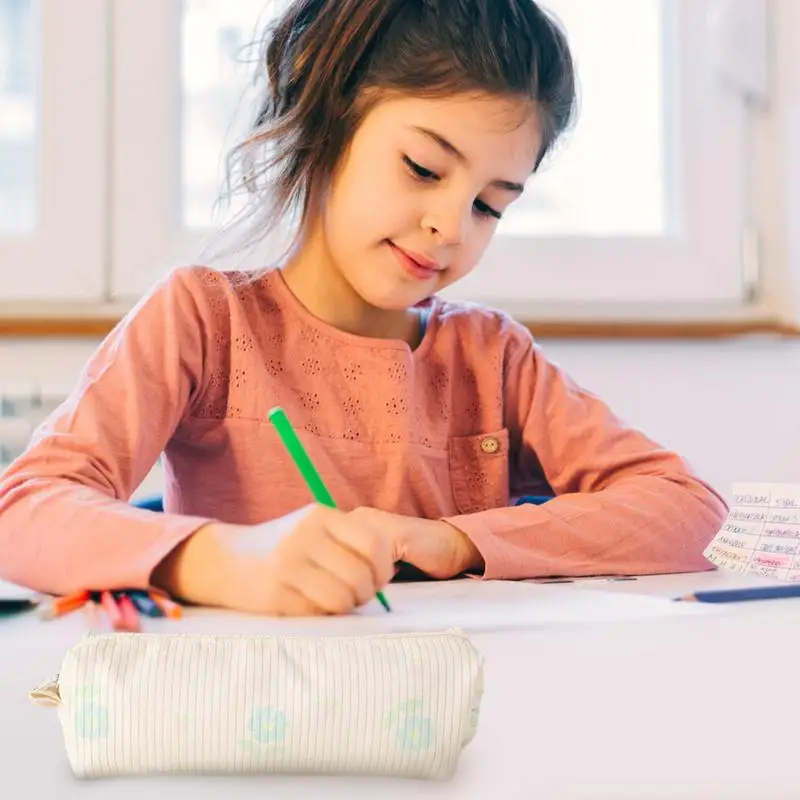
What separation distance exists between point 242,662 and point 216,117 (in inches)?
45.1

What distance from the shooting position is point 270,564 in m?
0.58

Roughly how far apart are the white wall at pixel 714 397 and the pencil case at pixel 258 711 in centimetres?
106

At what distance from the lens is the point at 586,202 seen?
1.49 meters

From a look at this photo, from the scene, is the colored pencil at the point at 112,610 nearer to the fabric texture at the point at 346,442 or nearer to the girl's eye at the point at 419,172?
the fabric texture at the point at 346,442

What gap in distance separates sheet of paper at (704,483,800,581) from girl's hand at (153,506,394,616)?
0.86 feet

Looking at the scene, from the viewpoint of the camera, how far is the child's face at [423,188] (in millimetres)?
844

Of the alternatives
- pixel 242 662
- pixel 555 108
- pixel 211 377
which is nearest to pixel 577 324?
pixel 555 108

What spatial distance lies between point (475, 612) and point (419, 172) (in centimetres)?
39

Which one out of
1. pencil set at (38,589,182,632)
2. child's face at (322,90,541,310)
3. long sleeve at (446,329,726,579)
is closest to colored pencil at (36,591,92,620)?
pencil set at (38,589,182,632)

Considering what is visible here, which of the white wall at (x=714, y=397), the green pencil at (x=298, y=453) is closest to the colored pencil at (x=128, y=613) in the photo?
the green pencil at (x=298, y=453)

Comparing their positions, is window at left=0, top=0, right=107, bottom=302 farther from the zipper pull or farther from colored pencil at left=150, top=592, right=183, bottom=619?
the zipper pull

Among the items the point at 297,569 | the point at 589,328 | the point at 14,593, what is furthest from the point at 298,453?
the point at 589,328

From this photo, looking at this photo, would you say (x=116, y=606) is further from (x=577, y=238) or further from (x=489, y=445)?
(x=577, y=238)

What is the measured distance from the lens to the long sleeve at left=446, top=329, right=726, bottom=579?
78 centimetres
